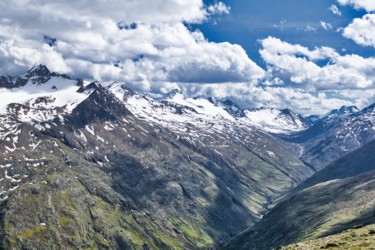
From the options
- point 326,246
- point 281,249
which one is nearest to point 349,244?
point 326,246

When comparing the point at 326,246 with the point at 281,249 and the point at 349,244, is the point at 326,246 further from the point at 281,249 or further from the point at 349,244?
the point at 281,249

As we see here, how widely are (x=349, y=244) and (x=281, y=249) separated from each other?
43.1ft

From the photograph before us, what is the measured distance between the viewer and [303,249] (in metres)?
69.6

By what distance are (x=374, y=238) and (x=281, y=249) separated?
15441 mm

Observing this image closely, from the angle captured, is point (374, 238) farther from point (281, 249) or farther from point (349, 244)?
point (281, 249)

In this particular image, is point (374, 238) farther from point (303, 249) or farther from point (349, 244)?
point (303, 249)

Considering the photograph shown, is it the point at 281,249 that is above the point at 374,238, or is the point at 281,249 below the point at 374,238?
below

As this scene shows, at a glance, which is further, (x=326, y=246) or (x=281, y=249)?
(x=281, y=249)

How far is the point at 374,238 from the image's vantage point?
220 ft

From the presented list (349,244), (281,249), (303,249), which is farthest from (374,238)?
(281,249)

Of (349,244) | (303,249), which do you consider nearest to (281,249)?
(303,249)

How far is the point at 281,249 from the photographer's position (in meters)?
75.4

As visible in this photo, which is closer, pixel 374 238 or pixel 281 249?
pixel 374 238

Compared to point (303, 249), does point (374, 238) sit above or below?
above
